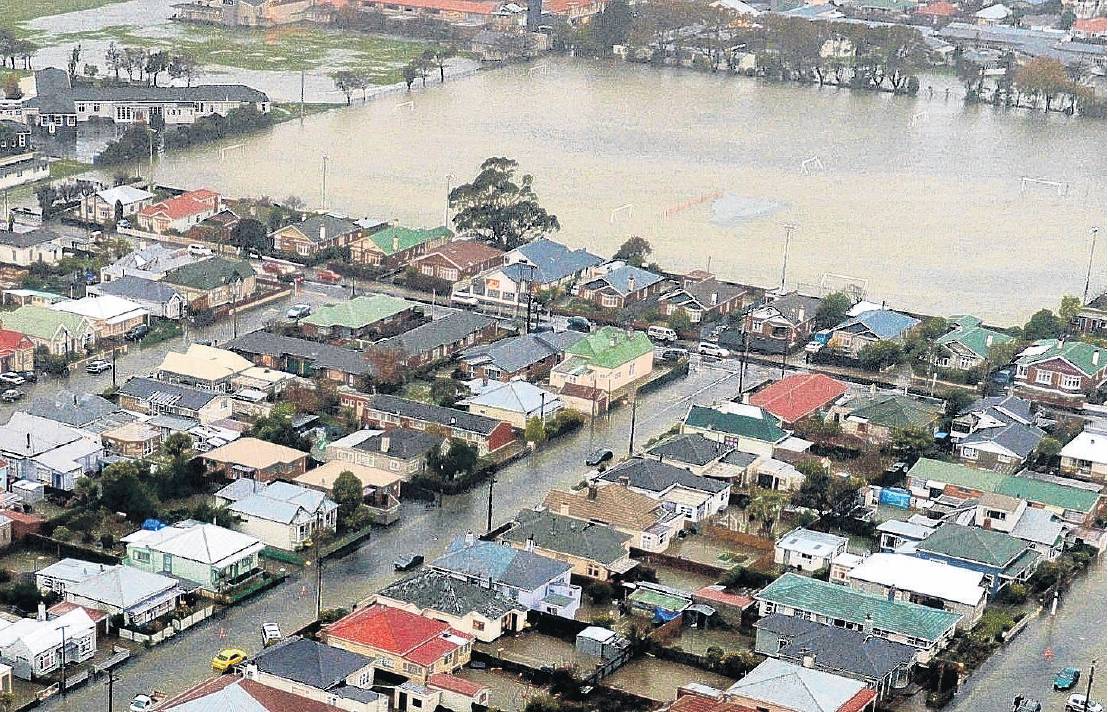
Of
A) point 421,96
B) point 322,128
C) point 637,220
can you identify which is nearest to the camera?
point 637,220

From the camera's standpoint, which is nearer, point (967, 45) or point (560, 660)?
point (560, 660)

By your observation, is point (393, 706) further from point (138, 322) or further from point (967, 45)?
point (967, 45)

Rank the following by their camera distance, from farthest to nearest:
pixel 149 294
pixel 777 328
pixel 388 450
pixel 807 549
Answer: pixel 777 328
pixel 149 294
pixel 388 450
pixel 807 549

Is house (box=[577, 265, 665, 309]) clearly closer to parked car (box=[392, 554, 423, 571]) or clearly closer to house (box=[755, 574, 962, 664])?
parked car (box=[392, 554, 423, 571])

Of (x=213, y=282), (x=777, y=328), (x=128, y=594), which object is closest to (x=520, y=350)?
(x=777, y=328)

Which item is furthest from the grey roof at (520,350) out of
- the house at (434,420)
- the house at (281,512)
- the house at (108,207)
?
the house at (108,207)

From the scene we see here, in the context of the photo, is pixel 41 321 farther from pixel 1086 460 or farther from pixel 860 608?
pixel 1086 460

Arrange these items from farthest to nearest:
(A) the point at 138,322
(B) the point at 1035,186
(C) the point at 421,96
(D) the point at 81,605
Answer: (C) the point at 421,96
(B) the point at 1035,186
(A) the point at 138,322
(D) the point at 81,605

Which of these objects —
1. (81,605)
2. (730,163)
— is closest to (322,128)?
(730,163)
